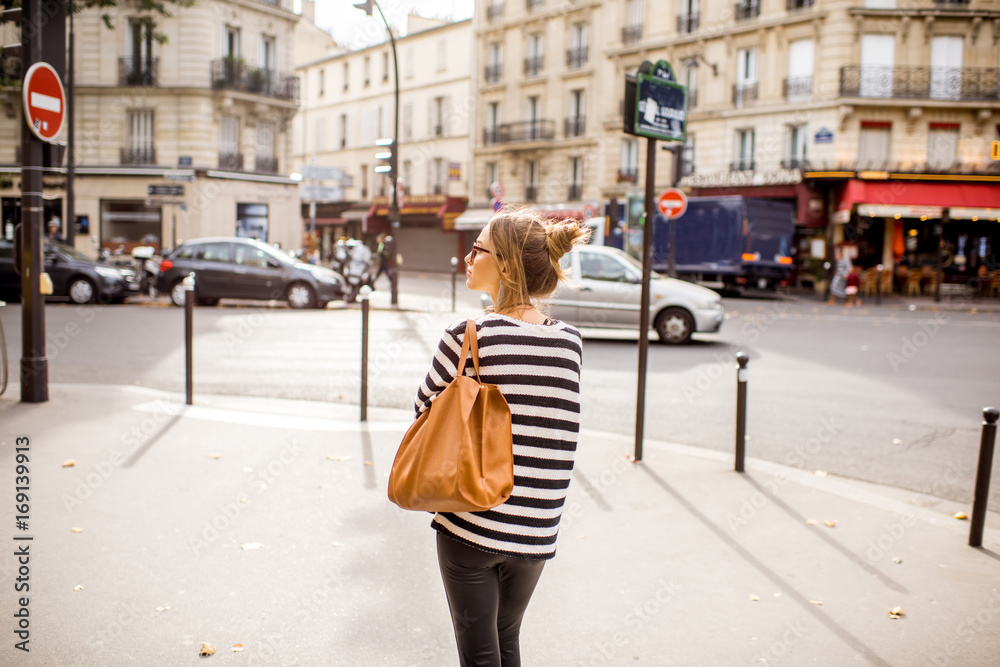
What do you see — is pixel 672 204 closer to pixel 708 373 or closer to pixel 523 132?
pixel 708 373

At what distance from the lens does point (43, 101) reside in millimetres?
6723

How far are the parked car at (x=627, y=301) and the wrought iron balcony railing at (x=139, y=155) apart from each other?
24.8m

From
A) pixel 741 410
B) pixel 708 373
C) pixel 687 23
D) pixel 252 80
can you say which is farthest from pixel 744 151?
pixel 741 410

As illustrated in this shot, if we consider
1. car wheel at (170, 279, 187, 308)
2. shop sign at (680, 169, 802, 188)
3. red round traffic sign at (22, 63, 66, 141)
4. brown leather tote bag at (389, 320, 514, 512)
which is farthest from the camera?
shop sign at (680, 169, 802, 188)

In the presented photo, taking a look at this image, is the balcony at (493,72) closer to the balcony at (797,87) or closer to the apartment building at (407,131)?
the apartment building at (407,131)

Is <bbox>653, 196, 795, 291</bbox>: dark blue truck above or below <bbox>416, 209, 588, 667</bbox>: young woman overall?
above

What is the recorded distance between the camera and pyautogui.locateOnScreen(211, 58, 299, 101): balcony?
32.9 m

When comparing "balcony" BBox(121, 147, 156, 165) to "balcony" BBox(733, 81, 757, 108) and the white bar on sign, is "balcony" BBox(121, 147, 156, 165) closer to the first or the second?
"balcony" BBox(733, 81, 757, 108)

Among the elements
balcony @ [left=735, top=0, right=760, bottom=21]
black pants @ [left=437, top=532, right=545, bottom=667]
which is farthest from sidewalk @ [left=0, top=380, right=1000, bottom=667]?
balcony @ [left=735, top=0, right=760, bottom=21]

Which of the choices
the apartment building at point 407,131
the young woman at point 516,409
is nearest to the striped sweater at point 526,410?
the young woman at point 516,409

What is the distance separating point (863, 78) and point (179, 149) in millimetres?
25059

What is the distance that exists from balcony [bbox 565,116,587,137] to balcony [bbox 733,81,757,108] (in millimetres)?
8170

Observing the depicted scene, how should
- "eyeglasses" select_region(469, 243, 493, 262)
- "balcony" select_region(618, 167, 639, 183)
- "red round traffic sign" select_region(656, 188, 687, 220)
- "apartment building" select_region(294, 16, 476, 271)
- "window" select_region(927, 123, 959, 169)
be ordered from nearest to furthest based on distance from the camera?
1. "eyeglasses" select_region(469, 243, 493, 262)
2. "red round traffic sign" select_region(656, 188, 687, 220)
3. "window" select_region(927, 123, 959, 169)
4. "balcony" select_region(618, 167, 639, 183)
5. "apartment building" select_region(294, 16, 476, 271)

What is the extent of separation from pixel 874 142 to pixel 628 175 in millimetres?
9950
